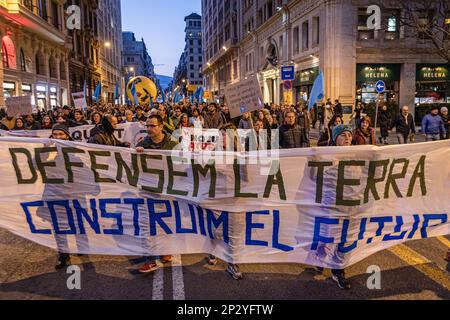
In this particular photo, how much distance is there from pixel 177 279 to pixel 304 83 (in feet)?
87.5

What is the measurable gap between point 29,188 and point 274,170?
113 inches

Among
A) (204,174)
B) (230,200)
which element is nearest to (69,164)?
(204,174)

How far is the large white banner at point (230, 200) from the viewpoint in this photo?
4.39 metres

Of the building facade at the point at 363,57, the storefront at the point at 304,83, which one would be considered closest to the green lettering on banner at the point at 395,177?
the building facade at the point at 363,57

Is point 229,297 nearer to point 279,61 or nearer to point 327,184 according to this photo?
point 327,184

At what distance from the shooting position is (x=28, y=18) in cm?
2423

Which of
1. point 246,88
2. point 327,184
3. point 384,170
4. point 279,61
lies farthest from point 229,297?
A: point 279,61

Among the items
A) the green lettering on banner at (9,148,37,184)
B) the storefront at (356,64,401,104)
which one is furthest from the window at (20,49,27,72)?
the green lettering on banner at (9,148,37,184)

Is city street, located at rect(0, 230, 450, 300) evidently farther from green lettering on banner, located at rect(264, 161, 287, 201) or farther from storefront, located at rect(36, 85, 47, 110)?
storefront, located at rect(36, 85, 47, 110)

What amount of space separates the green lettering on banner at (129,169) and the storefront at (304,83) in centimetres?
2411

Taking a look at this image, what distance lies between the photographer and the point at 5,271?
469 cm

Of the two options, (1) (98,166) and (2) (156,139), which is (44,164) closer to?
(1) (98,166)

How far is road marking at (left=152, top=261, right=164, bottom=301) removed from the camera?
4.04 m

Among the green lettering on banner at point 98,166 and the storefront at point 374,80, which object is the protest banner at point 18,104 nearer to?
the green lettering on banner at point 98,166
